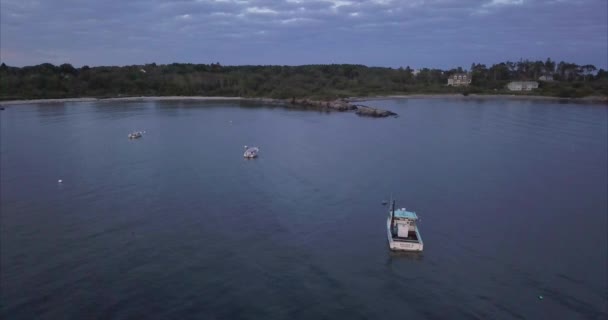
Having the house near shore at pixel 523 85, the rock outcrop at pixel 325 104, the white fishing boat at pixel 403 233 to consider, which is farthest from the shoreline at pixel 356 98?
the white fishing boat at pixel 403 233

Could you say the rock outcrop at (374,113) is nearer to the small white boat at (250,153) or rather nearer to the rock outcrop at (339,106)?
the rock outcrop at (339,106)

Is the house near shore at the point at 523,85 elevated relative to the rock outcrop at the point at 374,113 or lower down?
elevated

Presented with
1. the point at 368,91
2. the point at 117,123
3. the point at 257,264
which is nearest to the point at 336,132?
the point at 117,123

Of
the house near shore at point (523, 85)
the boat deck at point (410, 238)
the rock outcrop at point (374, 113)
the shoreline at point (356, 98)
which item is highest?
the house near shore at point (523, 85)

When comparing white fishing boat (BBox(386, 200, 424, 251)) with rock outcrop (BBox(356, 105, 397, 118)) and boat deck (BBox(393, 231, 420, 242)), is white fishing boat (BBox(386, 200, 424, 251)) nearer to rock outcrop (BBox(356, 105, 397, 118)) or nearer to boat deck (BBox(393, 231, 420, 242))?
boat deck (BBox(393, 231, 420, 242))

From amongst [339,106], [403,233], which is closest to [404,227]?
[403,233]

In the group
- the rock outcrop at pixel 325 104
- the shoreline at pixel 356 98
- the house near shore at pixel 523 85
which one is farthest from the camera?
the house near shore at pixel 523 85

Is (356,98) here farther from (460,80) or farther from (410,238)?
(410,238)
